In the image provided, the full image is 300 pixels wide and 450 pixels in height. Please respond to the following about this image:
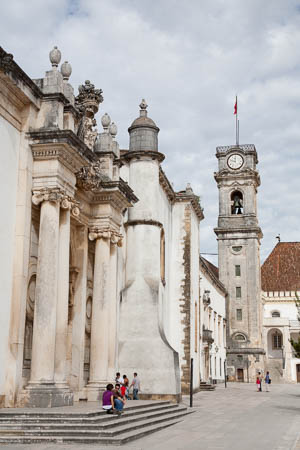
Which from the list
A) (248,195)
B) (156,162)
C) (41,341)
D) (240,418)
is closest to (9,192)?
(41,341)

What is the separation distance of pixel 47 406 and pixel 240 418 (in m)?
8.43

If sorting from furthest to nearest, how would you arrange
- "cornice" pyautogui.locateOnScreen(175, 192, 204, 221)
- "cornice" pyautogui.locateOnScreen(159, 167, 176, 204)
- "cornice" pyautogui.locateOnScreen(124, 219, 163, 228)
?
1. "cornice" pyautogui.locateOnScreen(175, 192, 204, 221)
2. "cornice" pyautogui.locateOnScreen(159, 167, 176, 204)
3. "cornice" pyautogui.locateOnScreen(124, 219, 163, 228)

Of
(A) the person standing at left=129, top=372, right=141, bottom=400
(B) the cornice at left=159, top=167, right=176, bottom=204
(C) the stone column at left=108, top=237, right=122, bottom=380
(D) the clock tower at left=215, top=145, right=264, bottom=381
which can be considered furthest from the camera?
(D) the clock tower at left=215, top=145, right=264, bottom=381

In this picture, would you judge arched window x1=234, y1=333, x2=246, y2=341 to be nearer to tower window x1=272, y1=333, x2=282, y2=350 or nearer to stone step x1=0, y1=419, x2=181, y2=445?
tower window x1=272, y1=333, x2=282, y2=350

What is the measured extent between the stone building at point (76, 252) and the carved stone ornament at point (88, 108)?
0.04 metres

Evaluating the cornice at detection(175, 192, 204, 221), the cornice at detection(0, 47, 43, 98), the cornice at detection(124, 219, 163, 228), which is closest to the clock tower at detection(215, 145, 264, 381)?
the cornice at detection(175, 192, 204, 221)

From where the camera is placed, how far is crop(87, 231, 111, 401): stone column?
70.7 feet

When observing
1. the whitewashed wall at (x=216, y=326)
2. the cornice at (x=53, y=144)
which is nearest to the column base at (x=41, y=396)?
the cornice at (x=53, y=144)

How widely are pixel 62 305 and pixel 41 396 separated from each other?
109 inches

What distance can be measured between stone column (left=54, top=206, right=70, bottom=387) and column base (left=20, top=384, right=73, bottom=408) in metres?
0.63

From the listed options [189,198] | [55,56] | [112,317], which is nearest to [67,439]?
[112,317]

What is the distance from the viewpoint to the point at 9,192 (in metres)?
16.9

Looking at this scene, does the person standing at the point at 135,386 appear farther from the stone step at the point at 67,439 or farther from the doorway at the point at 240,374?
the doorway at the point at 240,374

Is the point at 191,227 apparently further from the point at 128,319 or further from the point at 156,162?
the point at 128,319
